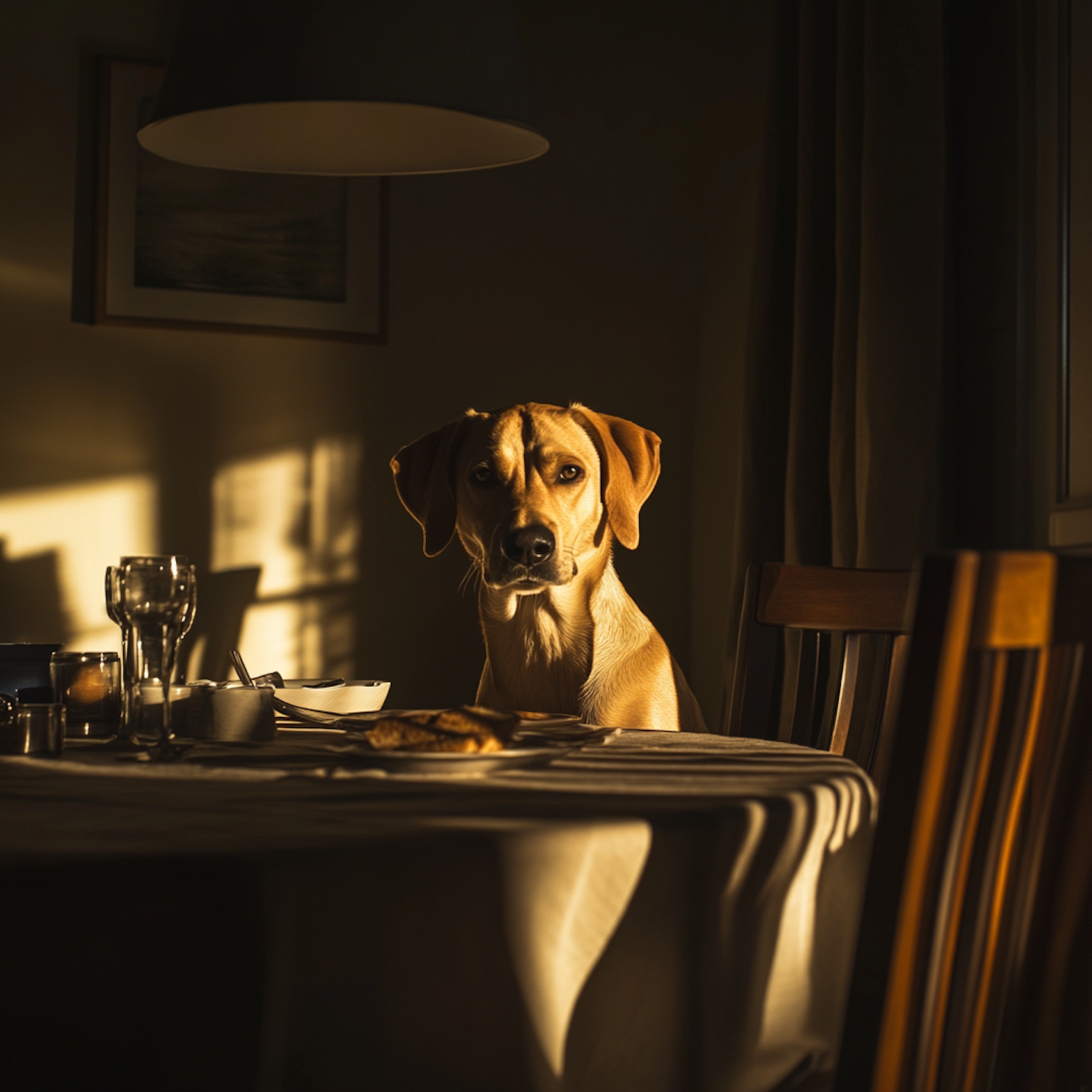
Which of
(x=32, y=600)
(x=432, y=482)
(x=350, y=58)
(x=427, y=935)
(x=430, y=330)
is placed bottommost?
(x=427, y=935)

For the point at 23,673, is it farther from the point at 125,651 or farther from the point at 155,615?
the point at 155,615

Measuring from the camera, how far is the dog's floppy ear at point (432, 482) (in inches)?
85.6

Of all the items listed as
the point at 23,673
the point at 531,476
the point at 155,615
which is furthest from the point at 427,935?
the point at 531,476

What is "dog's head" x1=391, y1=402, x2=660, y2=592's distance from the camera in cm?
208

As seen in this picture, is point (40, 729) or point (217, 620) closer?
point (40, 729)

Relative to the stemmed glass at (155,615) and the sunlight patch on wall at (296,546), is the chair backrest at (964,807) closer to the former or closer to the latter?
the stemmed glass at (155,615)

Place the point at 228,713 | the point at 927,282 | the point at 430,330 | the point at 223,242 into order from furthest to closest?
the point at 430,330 < the point at 223,242 < the point at 927,282 < the point at 228,713

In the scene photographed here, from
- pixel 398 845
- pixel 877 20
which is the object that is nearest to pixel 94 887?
pixel 398 845

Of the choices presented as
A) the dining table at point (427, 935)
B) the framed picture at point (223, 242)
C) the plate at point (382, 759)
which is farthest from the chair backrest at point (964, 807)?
the framed picture at point (223, 242)

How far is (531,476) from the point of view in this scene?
2111 mm

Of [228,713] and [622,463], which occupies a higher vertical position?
[622,463]

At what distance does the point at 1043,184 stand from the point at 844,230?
0.43 m

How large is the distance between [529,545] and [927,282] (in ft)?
3.61

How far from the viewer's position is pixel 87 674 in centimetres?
127
